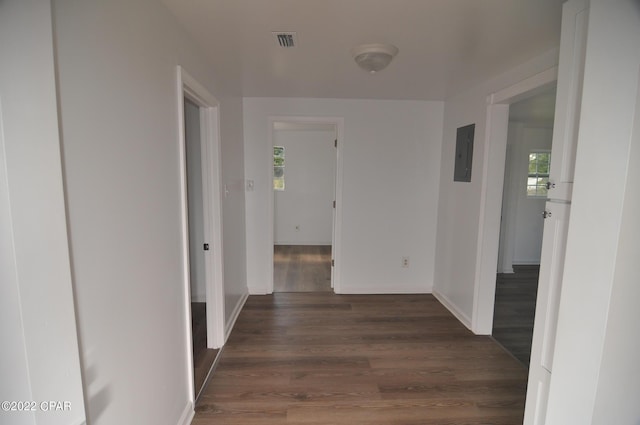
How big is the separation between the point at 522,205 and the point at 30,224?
5824 millimetres

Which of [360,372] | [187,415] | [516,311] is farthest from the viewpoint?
[516,311]

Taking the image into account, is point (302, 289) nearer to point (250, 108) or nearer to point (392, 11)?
point (250, 108)

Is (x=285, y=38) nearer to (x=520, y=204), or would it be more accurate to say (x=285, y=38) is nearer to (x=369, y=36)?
(x=369, y=36)

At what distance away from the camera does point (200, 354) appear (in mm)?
2469

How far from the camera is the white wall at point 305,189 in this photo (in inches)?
247

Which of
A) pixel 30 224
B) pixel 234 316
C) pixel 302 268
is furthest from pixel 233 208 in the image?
pixel 30 224

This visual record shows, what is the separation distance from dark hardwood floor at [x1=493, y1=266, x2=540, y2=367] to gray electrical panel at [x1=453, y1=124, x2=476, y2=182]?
1.58 metres

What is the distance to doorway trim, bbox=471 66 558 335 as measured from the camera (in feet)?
8.55

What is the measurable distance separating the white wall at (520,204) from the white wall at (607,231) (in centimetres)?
378

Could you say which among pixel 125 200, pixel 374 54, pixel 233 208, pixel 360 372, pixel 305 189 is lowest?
pixel 360 372

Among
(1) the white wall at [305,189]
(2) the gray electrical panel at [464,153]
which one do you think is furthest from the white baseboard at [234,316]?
(1) the white wall at [305,189]

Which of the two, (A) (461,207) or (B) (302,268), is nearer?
(A) (461,207)

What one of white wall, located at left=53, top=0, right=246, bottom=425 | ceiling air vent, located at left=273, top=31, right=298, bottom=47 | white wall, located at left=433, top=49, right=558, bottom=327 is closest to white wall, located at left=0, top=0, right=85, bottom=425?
white wall, located at left=53, top=0, right=246, bottom=425

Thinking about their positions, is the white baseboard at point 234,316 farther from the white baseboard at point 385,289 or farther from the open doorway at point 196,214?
the white baseboard at point 385,289
